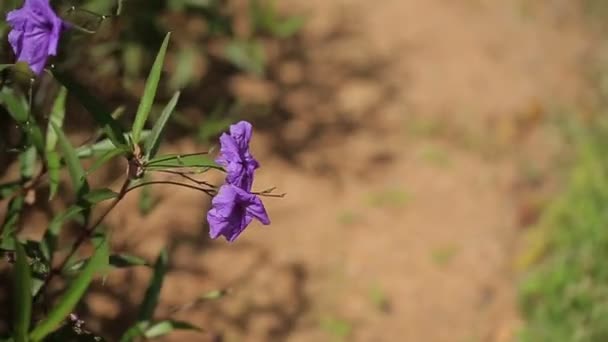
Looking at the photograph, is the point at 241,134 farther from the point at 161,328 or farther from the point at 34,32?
the point at 161,328

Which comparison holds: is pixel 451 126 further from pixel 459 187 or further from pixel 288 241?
pixel 288 241

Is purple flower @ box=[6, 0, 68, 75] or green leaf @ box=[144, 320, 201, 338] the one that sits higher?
purple flower @ box=[6, 0, 68, 75]

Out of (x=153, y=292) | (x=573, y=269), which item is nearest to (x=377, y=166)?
(x=573, y=269)

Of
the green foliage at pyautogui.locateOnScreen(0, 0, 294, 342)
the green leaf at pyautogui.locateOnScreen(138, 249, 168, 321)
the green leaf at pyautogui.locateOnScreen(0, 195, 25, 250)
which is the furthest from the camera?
the green leaf at pyautogui.locateOnScreen(138, 249, 168, 321)

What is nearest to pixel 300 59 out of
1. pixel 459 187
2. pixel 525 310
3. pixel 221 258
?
pixel 459 187

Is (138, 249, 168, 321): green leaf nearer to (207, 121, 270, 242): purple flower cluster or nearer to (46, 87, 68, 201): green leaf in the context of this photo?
(46, 87, 68, 201): green leaf

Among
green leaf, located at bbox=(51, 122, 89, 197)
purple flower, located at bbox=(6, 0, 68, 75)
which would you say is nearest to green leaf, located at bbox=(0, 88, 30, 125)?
green leaf, located at bbox=(51, 122, 89, 197)
